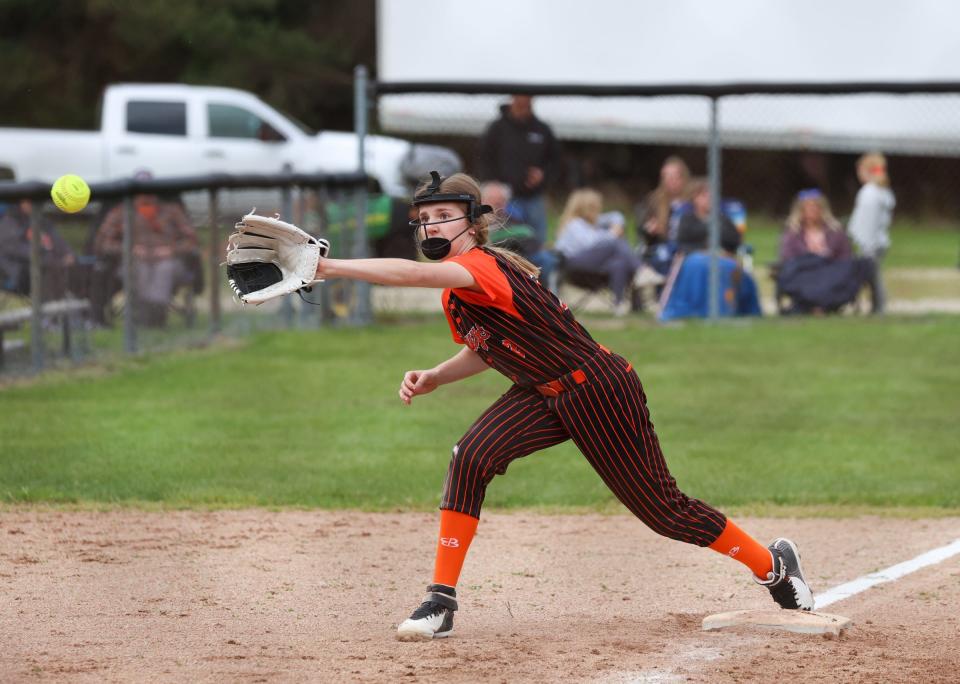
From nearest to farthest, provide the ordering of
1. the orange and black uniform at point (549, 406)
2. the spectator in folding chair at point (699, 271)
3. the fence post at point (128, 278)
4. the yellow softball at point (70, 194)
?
1. the orange and black uniform at point (549, 406)
2. the yellow softball at point (70, 194)
3. the fence post at point (128, 278)
4. the spectator in folding chair at point (699, 271)

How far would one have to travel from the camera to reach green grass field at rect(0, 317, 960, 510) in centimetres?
796

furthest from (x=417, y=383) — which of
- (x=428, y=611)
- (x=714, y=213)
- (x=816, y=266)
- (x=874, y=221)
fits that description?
(x=874, y=221)

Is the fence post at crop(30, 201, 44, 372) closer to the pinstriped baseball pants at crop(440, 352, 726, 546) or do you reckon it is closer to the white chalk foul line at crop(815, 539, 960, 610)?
the pinstriped baseball pants at crop(440, 352, 726, 546)

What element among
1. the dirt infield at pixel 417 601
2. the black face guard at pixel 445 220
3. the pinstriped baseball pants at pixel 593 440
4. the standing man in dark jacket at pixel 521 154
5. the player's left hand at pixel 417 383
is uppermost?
the standing man in dark jacket at pixel 521 154

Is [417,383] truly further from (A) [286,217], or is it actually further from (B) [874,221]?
(B) [874,221]

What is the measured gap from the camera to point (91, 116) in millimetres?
30562

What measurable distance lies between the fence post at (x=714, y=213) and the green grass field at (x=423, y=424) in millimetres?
336

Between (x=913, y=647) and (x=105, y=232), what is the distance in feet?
24.9

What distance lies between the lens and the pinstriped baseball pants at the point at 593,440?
5.10 meters

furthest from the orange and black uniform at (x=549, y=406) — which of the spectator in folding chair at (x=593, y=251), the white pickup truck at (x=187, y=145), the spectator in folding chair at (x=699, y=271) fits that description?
the white pickup truck at (x=187, y=145)

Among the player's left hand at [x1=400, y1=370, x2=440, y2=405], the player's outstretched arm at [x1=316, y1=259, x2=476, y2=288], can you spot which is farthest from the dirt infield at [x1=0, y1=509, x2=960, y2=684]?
the player's outstretched arm at [x1=316, y1=259, x2=476, y2=288]

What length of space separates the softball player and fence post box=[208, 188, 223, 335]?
7337 millimetres

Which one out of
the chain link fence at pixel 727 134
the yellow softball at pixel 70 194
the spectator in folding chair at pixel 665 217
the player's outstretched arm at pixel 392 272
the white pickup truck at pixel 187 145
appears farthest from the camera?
the white pickup truck at pixel 187 145

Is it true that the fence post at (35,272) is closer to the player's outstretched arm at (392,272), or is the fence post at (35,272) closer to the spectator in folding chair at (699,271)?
the spectator in folding chair at (699,271)
